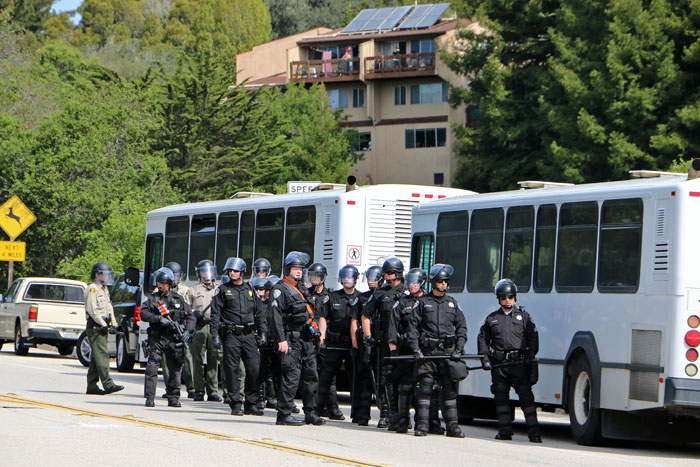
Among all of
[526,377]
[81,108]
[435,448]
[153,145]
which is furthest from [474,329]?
[153,145]

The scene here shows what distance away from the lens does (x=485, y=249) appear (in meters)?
17.3

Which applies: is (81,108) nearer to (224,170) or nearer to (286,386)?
(224,170)

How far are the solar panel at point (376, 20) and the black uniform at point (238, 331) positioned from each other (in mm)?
67017

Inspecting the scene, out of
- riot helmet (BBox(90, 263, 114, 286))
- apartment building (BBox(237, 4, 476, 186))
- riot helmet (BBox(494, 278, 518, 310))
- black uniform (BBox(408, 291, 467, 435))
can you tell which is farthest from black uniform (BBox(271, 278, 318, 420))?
apartment building (BBox(237, 4, 476, 186))

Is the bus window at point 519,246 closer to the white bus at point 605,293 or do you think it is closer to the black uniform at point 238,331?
the white bus at point 605,293

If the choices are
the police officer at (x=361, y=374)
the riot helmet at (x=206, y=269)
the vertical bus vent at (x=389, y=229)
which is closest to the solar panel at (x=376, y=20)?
the vertical bus vent at (x=389, y=229)

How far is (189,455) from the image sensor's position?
11867 millimetres

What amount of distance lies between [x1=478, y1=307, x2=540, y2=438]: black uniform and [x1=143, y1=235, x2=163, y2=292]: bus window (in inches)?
476

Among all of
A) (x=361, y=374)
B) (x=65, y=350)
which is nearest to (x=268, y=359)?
(x=361, y=374)

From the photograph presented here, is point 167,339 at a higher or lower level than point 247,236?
lower

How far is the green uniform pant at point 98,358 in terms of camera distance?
61.8ft

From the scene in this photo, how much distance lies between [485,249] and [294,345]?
126 inches

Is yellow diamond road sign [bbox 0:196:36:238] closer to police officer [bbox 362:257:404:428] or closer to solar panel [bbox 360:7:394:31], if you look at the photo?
police officer [bbox 362:257:404:428]

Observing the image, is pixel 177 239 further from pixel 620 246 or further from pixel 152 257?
pixel 620 246
